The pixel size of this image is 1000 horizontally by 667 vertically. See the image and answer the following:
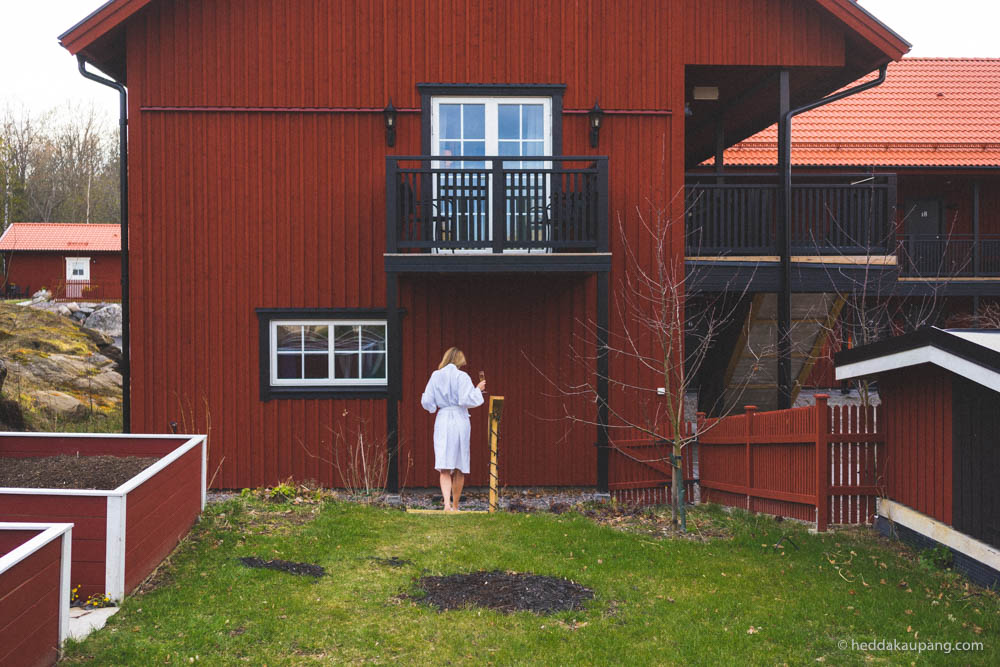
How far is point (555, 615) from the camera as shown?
17.9 ft

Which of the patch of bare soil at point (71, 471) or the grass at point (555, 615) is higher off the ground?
the patch of bare soil at point (71, 471)

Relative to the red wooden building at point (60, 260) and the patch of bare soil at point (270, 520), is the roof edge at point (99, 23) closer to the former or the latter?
the patch of bare soil at point (270, 520)

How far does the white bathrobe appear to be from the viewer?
8.95 m

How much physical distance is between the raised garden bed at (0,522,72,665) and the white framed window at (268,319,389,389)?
5.92 m

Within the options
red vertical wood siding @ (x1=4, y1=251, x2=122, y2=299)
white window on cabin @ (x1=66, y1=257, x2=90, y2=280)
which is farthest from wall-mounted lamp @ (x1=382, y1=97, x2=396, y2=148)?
white window on cabin @ (x1=66, y1=257, x2=90, y2=280)

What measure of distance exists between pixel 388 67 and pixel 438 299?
3137mm

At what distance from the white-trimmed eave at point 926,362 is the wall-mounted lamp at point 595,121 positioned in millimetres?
4564

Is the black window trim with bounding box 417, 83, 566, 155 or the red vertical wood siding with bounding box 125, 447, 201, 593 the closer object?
the red vertical wood siding with bounding box 125, 447, 201, 593

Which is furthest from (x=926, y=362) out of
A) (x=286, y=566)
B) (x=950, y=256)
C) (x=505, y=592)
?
(x=950, y=256)

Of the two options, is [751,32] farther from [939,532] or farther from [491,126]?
[939,532]

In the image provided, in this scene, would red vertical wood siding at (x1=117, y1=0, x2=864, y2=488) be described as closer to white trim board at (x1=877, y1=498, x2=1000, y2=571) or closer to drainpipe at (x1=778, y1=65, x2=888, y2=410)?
drainpipe at (x1=778, y1=65, x2=888, y2=410)

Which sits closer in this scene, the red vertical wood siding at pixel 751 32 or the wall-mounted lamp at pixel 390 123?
the wall-mounted lamp at pixel 390 123

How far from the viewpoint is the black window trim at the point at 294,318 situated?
1043 cm

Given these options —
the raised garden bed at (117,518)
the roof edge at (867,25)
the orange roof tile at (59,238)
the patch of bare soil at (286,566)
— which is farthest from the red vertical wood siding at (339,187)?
the orange roof tile at (59,238)
